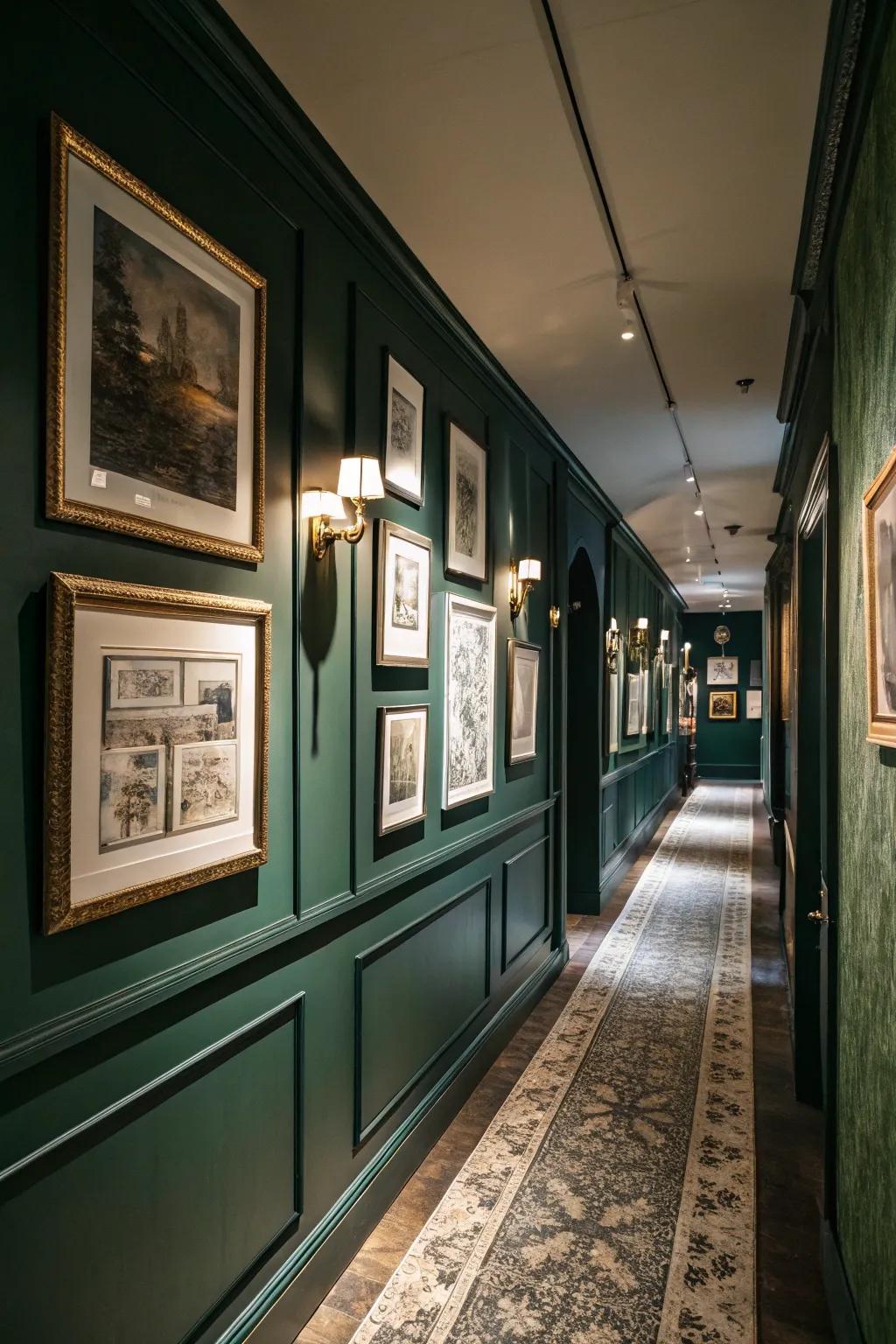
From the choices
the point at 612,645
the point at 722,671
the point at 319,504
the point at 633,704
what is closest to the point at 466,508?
the point at 319,504

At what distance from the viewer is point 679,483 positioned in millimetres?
6438

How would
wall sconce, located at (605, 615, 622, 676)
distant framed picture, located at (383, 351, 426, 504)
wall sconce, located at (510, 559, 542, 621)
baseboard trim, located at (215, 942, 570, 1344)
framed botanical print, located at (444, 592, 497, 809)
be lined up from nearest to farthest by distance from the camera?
baseboard trim, located at (215, 942, 570, 1344), distant framed picture, located at (383, 351, 426, 504), framed botanical print, located at (444, 592, 497, 809), wall sconce, located at (510, 559, 542, 621), wall sconce, located at (605, 615, 622, 676)

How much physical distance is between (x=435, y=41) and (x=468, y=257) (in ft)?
3.42

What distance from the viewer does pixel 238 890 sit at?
203 centimetres

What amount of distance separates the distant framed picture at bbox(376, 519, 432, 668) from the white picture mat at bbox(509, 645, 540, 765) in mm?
1284

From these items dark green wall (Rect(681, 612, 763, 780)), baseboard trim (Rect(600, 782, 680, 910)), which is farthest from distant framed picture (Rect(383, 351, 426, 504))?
dark green wall (Rect(681, 612, 763, 780))

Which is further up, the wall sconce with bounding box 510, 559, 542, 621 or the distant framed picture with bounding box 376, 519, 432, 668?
the wall sconce with bounding box 510, 559, 542, 621

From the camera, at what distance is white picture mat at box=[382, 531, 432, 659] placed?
2.81m

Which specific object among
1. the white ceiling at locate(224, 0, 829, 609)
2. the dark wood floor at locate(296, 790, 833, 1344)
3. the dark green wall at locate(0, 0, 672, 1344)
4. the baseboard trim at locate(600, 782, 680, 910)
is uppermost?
the white ceiling at locate(224, 0, 829, 609)

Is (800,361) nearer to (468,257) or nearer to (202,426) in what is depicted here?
(468,257)

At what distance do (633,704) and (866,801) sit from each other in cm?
687

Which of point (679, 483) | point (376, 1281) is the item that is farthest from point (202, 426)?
point (679, 483)

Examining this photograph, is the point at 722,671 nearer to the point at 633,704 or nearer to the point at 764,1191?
the point at 633,704

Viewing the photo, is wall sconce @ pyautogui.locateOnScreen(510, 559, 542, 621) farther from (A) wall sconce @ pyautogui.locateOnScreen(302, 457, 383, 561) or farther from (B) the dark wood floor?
(B) the dark wood floor
